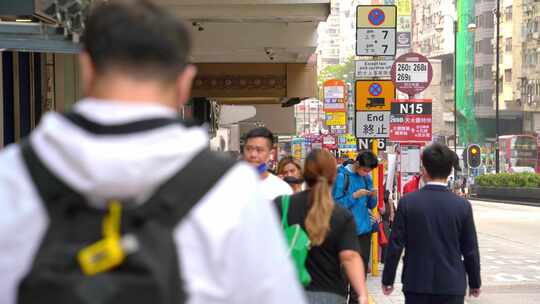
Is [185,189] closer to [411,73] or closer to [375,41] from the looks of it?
[375,41]

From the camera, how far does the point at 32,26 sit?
7.44 meters

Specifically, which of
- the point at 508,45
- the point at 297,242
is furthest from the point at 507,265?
the point at 508,45

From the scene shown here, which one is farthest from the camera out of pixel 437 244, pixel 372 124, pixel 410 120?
pixel 410 120

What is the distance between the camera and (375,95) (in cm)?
1688

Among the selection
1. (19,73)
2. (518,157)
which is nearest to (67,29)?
(19,73)

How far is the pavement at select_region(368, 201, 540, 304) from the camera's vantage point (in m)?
13.8

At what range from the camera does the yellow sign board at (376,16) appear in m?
16.2

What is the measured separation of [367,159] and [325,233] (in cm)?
536

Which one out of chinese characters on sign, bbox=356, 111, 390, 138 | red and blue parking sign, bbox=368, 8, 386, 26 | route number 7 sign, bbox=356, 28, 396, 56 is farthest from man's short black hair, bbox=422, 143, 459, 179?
chinese characters on sign, bbox=356, 111, 390, 138

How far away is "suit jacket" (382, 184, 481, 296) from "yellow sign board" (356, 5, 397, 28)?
914 centimetres

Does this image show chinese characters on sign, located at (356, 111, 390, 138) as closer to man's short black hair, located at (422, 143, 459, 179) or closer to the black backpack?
man's short black hair, located at (422, 143, 459, 179)

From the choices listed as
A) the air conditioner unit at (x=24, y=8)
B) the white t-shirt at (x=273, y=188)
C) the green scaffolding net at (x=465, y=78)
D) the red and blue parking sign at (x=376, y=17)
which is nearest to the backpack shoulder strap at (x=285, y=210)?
the white t-shirt at (x=273, y=188)

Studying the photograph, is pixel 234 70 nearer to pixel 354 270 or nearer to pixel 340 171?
pixel 340 171

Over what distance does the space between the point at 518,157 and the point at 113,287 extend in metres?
78.4
